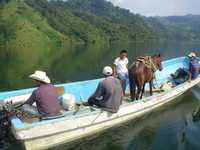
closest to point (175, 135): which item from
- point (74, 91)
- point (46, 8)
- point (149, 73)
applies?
point (149, 73)

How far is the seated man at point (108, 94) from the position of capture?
13.0m

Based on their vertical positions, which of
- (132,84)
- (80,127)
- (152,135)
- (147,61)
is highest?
(147,61)

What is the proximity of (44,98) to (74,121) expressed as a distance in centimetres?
154

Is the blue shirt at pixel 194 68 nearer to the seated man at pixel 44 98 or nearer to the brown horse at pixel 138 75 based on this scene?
the brown horse at pixel 138 75

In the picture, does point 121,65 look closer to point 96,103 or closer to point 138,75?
point 138,75

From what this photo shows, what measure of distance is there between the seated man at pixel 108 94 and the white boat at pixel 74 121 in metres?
0.33

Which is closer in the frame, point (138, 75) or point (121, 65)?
point (138, 75)

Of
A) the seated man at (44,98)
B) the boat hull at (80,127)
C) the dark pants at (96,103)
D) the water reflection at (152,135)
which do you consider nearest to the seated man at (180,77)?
the water reflection at (152,135)

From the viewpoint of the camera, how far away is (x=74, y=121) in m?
12.2

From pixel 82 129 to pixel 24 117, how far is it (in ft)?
7.24

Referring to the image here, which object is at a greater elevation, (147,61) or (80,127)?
(147,61)

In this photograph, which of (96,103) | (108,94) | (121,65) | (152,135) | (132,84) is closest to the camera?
(108,94)

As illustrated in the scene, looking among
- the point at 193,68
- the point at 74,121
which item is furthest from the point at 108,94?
the point at 193,68

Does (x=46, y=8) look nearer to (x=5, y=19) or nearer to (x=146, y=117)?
(x=5, y=19)
